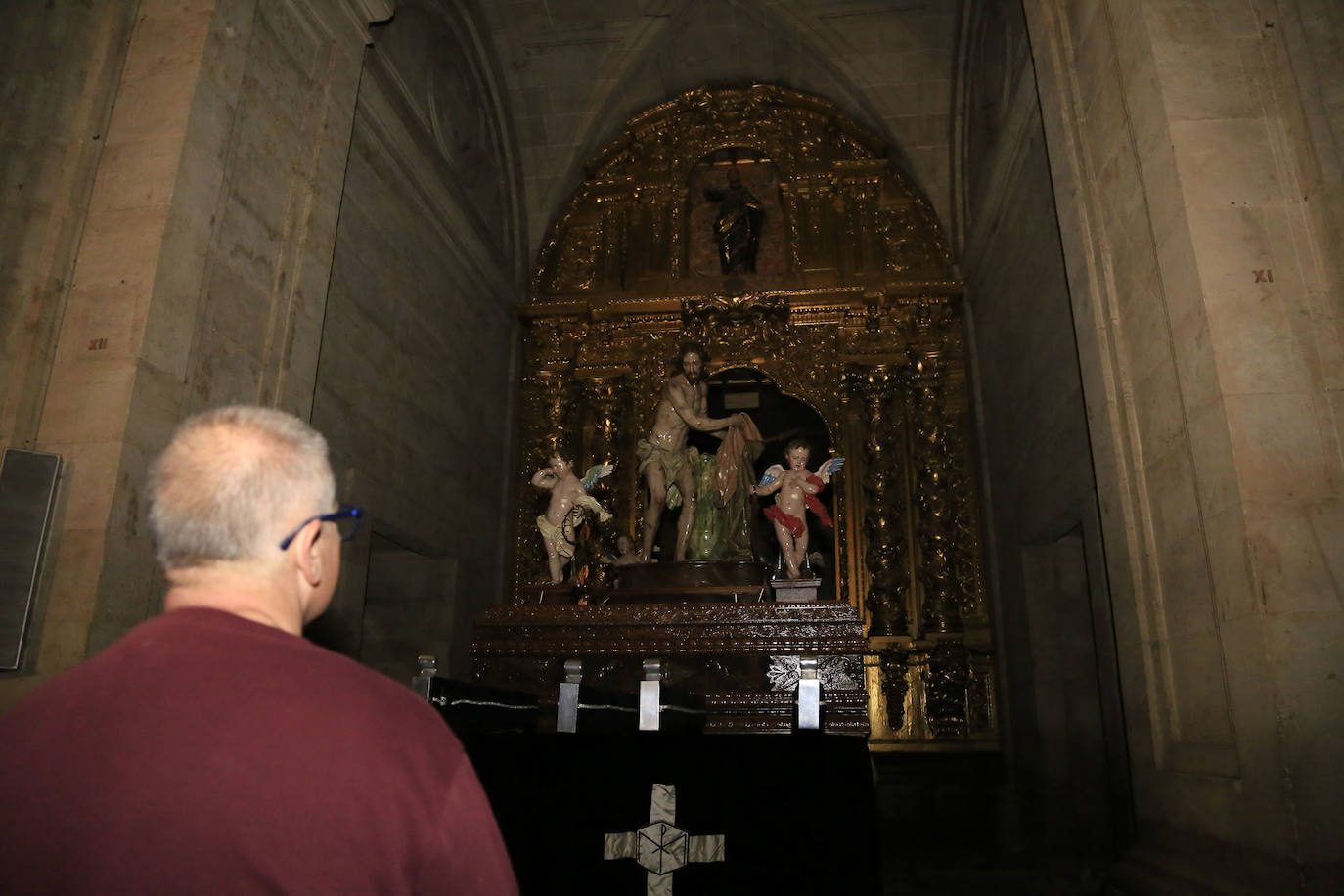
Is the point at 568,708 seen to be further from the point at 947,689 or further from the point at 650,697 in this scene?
the point at 947,689

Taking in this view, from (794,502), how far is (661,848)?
3593 mm

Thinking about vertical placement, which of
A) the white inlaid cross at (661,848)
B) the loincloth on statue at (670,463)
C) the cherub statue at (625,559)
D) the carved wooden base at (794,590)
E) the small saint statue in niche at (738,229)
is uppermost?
the small saint statue in niche at (738,229)

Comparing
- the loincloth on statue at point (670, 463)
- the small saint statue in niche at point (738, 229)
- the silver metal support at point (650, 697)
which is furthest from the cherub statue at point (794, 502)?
the small saint statue in niche at point (738, 229)

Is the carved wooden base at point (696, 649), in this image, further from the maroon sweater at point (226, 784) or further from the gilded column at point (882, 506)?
the gilded column at point (882, 506)

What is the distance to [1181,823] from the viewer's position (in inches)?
150

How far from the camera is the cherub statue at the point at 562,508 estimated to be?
257 inches

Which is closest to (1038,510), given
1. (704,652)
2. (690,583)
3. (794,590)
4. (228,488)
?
(794,590)

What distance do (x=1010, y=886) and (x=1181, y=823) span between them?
278 centimetres

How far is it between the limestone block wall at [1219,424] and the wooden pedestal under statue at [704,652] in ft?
4.67

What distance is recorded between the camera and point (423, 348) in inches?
324

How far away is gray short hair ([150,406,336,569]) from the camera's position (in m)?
1.44

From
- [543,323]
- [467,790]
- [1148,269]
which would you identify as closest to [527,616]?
[1148,269]

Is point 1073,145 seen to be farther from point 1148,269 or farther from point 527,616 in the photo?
point 527,616

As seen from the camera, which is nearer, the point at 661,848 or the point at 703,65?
the point at 661,848
